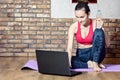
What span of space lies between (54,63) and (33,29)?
175cm

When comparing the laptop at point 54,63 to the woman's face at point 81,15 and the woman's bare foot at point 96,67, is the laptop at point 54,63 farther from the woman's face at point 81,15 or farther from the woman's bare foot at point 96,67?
the woman's face at point 81,15

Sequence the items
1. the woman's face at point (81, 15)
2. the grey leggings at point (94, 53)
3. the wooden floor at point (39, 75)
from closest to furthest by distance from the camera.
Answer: the wooden floor at point (39, 75) < the woman's face at point (81, 15) < the grey leggings at point (94, 53)

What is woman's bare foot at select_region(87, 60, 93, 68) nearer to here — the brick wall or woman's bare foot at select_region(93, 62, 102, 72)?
woman's bare foot at select_region(93, 62, 102, 72)

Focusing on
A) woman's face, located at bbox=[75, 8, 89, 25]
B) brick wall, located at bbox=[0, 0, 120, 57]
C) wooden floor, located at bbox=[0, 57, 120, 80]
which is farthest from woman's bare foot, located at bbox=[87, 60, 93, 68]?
brick wall, located at bbox=[0, 0, 120, 57]

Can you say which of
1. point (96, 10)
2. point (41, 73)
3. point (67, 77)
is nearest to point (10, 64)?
point (41, 73)

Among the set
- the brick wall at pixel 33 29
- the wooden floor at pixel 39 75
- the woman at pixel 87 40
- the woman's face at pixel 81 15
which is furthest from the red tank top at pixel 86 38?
the brick wall at pixel 33 29

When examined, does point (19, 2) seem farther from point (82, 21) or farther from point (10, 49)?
point (82, 21)

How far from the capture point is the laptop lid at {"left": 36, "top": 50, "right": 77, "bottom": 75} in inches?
124

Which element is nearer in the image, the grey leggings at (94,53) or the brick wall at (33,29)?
the grey leggings at (94,53)

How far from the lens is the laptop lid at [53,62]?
3143 millimetres

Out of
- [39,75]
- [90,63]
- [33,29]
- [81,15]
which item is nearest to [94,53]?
[90,63]

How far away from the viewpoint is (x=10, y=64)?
402 centimetres

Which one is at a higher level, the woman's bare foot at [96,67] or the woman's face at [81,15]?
the woman's face at [81,15]

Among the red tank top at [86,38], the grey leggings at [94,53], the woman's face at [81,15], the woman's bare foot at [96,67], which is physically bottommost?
the woman's bare foot at [96,67]
